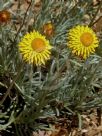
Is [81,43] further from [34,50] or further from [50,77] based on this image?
[50,77]

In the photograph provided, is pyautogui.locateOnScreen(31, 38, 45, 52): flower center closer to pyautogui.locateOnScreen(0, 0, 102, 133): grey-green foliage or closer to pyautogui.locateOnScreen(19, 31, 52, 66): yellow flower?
pyautogui.locateOnScreen(19, 31, 52, 66): yellow flower

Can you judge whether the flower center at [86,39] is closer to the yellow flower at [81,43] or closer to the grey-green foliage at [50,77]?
the yellow flower at [81,43]

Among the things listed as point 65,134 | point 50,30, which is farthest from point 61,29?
point 65,134

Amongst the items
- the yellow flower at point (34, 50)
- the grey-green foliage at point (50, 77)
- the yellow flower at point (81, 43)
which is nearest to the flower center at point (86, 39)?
the yellow flower at point (81, 43)

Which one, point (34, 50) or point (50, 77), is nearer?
point (34, 50)

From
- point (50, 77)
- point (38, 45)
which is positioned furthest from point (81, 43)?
point (50, 77)

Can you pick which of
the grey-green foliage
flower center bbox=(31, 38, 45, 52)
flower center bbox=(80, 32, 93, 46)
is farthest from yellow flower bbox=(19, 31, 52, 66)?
the grey-green foliage
